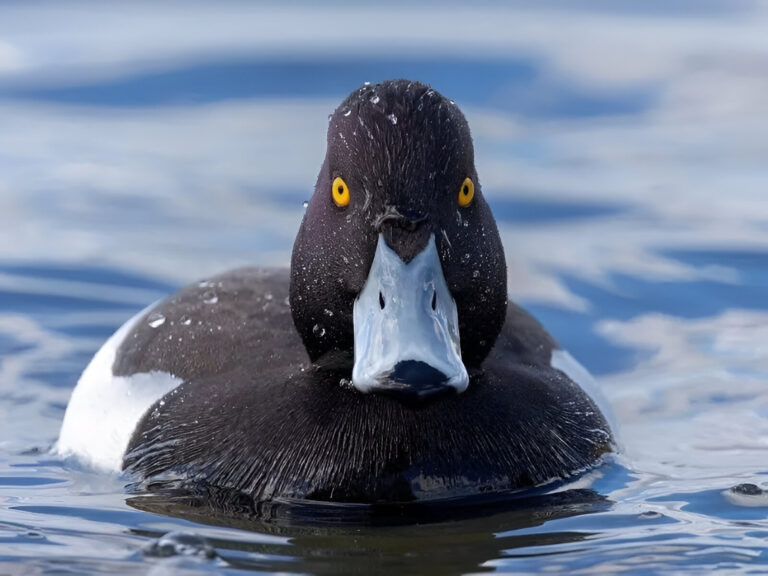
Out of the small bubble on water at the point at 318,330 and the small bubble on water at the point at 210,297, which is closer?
the small bubble on water at the point at 318,330

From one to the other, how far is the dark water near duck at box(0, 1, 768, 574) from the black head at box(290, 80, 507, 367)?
2.41 ft

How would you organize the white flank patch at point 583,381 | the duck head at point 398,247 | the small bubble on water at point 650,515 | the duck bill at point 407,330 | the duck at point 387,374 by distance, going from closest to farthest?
the duck bill at point 407,330
the duck head at point 398,247
the duck at point 387,374
the small bubble on water at point 650,515
the white flank patch at point 583,381

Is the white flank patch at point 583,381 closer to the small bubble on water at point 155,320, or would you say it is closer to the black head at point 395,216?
the black head at point 395,216

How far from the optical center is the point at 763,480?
6410 mm

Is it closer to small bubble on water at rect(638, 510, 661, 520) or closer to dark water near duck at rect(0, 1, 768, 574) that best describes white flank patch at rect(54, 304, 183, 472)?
dark water near duck at rect(0, 1, 768, 574)

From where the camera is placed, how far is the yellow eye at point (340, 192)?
5.66 m

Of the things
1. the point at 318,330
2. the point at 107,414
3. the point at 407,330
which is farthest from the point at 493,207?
the point at 407,330

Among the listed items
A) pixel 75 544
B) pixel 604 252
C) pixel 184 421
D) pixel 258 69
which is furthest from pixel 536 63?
pixel 75 544

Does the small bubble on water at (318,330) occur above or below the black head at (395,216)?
below

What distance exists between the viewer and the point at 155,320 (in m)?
7.26

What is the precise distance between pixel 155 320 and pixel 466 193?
→ 208cm

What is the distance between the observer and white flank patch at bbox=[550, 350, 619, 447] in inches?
275

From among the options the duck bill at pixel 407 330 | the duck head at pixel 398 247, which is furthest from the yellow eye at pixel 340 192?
the duck bill at pixel 407 330

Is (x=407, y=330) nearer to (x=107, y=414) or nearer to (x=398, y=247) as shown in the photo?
(x=398, y=247)
